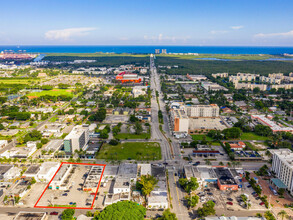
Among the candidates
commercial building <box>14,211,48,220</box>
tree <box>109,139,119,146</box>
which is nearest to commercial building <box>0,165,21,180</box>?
commercial building <box>14,211,48,220</box>

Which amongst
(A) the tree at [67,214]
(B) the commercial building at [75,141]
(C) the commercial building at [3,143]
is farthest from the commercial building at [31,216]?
(C) the commercial building at [3,143]

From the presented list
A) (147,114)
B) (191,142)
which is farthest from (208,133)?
(147,114)

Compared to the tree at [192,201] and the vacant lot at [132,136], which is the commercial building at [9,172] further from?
the tree at [192,201]

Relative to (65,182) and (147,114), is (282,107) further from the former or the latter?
(65,182)

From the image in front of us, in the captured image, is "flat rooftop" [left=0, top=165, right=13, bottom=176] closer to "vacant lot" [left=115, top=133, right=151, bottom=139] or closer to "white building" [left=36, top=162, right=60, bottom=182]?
"white building" [left=36, top=162, right=60, bottom=182]

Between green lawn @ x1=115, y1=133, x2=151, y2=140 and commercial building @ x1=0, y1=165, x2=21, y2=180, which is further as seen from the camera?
green lawn @ x1=115, y1=133, x2=151, y2=140
